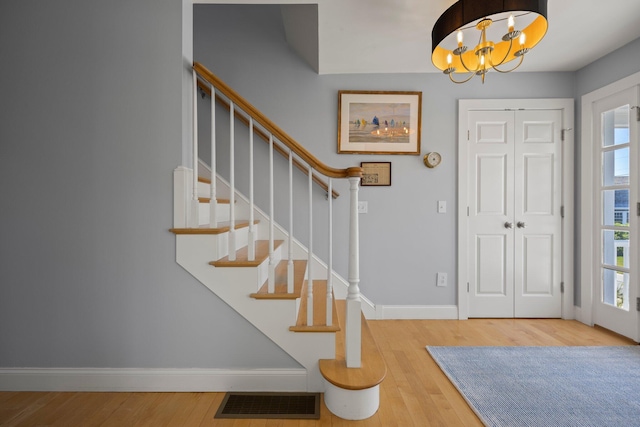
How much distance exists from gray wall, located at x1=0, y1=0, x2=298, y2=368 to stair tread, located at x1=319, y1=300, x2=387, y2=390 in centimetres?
25

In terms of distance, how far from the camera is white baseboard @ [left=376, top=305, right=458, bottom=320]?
294 cm

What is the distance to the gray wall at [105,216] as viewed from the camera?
178 cm

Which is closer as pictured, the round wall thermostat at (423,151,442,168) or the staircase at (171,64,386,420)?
the staircase at (171,64,386,420)

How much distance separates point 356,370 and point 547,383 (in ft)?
3.91

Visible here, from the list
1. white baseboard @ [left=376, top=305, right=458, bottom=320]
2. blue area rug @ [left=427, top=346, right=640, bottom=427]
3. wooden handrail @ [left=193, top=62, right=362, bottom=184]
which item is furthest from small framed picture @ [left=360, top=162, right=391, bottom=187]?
blue area rug @ [left=427, top=346, right=640, bottom=427]

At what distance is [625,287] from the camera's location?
256 centimetres

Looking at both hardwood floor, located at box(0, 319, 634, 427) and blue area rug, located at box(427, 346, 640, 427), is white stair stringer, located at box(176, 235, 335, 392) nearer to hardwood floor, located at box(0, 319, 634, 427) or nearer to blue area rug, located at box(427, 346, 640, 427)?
hardwood floor, located at box(0, 319, 634, 427)

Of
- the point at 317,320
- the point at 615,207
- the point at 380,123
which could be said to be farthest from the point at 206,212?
the point at 615,207

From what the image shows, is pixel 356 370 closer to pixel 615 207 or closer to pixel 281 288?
pixel 281 288

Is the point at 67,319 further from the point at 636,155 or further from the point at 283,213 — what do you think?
the point at 636,155

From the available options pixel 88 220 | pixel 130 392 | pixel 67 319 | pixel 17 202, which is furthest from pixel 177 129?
pixel 130 392

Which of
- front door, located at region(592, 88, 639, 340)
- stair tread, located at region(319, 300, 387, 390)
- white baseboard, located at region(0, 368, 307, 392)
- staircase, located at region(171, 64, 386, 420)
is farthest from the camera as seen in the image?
front door, located at region(592, 88, 639, 340)

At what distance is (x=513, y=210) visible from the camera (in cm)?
298

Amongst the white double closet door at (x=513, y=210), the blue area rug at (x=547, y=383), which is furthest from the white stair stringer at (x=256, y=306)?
the white double closet door at (x=513, y=210)
